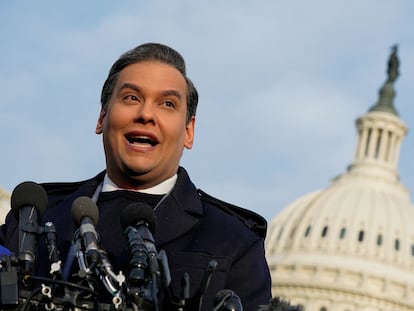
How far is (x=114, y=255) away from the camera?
494 cm

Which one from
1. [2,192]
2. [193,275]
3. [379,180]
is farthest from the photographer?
[379,180]

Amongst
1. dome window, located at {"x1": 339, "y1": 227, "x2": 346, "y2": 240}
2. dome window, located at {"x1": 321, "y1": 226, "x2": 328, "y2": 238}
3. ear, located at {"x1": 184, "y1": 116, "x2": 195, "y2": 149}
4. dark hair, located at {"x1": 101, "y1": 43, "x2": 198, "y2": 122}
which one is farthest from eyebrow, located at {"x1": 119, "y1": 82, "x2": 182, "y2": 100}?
dome window, located at {"x1": 321, "y1": 226, "x2": 328, "y2": 238}

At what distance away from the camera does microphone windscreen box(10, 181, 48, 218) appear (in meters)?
4.54

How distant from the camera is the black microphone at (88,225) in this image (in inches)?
166

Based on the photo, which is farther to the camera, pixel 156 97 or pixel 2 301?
pixel 156 97

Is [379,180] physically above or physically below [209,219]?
above

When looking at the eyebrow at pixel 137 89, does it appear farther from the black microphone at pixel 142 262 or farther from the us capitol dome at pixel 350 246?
the us capitol dome at pixel 350 246

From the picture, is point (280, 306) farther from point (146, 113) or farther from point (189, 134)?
point (189, 134)

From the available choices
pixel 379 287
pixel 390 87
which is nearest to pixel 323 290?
pixel 379 287

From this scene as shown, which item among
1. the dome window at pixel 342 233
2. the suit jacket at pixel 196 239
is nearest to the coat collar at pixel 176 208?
the suit jacket at pixel 196 239

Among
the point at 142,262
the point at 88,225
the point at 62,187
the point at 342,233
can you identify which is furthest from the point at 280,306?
the point at 342,233

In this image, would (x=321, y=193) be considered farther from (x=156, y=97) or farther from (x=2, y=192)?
(x=156, y=97)

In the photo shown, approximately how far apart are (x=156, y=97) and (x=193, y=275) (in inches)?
20.9

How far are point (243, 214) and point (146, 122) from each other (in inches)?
25.1
